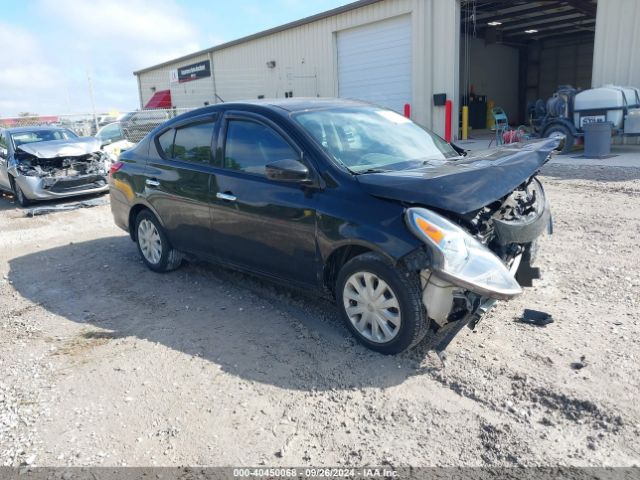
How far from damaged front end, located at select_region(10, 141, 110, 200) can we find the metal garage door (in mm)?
9590

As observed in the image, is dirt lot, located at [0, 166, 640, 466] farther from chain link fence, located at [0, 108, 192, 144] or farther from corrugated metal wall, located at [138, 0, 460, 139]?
chain link fence, located at [0, 108, 192, 144]

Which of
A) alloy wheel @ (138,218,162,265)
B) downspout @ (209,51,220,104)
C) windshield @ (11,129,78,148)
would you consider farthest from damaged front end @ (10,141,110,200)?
downspout @ (209,51,220,104)

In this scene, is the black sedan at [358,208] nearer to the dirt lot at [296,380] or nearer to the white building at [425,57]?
the dirt lot at [296,380]

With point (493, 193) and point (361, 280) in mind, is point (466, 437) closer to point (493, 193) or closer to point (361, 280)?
point (361, 280)

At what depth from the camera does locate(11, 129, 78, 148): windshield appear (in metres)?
10.5

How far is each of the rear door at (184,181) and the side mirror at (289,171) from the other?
1.03 meters

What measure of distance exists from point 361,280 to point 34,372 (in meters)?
2.38

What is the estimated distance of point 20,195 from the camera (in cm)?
997

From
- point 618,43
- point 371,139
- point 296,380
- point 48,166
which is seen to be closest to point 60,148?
point 48,166

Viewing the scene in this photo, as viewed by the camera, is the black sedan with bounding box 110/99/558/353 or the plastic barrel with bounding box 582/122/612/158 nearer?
the black sedan with bounding box 110/99/558/353

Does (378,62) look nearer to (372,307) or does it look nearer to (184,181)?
(184,181)

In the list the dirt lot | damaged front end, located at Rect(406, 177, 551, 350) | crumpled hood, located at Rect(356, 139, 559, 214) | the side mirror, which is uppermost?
the side mirror

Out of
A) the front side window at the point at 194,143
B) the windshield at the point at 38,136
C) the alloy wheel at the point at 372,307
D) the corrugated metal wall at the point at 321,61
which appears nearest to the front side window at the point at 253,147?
the front side window at the point at 194,143

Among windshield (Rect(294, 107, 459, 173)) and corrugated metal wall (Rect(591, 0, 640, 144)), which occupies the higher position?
corrugated metal wall (Rect(591, 0, 640, 144))
